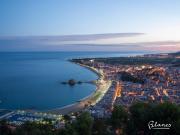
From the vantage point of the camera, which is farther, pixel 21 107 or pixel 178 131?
pixel 21 107

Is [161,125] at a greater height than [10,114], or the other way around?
[161,125]

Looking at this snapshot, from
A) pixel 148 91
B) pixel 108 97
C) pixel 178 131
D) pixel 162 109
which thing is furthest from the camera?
pixel 148 91

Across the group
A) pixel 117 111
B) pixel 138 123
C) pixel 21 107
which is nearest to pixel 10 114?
pixel 21 107

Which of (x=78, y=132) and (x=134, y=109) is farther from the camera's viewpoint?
(x=134, y=109)

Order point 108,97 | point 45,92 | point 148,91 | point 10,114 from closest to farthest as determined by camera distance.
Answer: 1. point 10,114
2. point 108,97
3. point 148,91
4. point 45,92

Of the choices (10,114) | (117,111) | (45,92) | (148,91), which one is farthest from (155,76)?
(117,111)

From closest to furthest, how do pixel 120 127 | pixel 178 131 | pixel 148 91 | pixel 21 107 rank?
pixel 178 131
pixel 120 127
pixel 21 107
pixel 148 91

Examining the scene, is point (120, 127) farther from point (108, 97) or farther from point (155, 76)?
point (155, 76)

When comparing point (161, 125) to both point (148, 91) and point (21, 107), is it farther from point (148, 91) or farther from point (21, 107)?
point (148, 91)

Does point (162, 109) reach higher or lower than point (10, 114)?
higher
